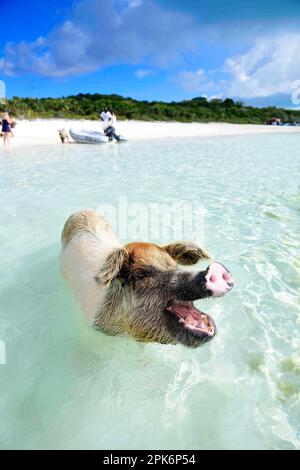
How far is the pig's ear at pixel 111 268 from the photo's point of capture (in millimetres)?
2768

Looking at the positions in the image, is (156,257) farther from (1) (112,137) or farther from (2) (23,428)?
(1) (112,137)

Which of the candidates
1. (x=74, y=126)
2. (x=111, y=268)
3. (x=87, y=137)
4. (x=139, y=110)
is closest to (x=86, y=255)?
(x=111, y=268)

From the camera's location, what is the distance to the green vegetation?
43.6 metres

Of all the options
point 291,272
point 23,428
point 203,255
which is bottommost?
point 23,428

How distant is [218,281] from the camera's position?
2.39m

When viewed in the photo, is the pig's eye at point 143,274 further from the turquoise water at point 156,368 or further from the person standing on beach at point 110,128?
the person standing on beach at point 110,128

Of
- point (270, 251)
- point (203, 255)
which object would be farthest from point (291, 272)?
point (203, 255)

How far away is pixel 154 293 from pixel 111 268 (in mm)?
370

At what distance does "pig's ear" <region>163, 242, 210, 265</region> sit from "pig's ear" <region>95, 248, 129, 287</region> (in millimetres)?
520

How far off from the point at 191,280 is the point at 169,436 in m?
1.09

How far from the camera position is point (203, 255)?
3166 mm

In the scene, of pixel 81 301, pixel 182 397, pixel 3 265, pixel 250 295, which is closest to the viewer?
pixel 182 397

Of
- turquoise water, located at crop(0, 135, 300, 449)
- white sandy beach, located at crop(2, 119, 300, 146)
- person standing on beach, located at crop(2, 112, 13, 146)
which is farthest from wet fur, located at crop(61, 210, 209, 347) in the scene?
white sandy beach, located at crop(2, 119, 300, 146)

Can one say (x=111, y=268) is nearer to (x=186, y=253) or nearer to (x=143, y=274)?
(x=143, y=274)
